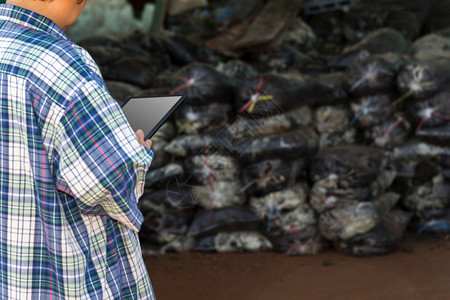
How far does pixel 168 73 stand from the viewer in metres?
3.48

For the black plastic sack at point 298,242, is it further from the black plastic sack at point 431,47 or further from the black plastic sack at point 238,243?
the black plastic sack at point 431,47

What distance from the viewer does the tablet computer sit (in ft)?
3.66

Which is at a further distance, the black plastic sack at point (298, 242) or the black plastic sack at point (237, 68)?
the black plastic sack at point (237, 68)

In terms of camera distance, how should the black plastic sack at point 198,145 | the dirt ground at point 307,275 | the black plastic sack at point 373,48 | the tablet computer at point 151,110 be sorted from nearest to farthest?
the tablet computer at point 151,110
the dirt ground at point 307,275
the black plastic sack at point 198,145
the black plastic sack at point 373,48

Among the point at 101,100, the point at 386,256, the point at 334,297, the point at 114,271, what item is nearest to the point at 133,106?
the point at 101,100

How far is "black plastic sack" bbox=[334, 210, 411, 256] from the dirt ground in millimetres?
40

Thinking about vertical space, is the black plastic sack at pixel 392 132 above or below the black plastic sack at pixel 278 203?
above

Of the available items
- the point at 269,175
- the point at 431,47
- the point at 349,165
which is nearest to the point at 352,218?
the point at 349,165

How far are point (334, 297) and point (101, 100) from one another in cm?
191

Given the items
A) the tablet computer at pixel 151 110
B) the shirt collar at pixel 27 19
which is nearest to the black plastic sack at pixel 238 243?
the tablet computer at pixel 151 110

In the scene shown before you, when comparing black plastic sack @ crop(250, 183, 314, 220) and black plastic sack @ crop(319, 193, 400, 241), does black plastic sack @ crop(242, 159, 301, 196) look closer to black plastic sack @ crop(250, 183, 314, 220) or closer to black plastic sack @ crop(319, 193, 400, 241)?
black plastic sack @ crop(250, 183, 314, 220)

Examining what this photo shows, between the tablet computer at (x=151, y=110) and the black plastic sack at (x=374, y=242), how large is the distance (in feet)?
6.82

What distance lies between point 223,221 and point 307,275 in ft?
1.96

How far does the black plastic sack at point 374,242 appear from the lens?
9.49ft
